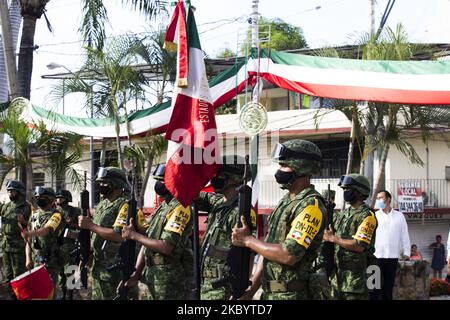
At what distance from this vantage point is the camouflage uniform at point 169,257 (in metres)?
6.64

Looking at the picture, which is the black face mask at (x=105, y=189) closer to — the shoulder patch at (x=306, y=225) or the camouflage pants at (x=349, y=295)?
the camouflage pants at (x=349, y=295)

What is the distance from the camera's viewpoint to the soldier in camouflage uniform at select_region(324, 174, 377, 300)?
25.4 feet

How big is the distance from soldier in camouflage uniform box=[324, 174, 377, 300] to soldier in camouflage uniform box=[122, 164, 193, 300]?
165cm

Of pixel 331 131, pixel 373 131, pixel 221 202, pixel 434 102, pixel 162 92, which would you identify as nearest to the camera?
pixel 221 202

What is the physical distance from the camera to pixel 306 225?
508cm

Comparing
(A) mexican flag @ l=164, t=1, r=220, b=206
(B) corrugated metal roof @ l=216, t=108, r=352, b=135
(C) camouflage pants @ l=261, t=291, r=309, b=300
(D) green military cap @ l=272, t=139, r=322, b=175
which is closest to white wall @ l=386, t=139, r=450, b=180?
(B) corrugated metal roof @ l=216, t=108, r=352, b=135

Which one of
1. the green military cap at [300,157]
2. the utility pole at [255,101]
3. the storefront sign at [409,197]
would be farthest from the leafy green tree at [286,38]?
the green military cap at [300,157]

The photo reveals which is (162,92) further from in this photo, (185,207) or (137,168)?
(185,207)

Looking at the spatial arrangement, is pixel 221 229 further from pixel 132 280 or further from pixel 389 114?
pixel 389 114

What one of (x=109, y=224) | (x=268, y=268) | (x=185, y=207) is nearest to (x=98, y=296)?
(x=109, y=224)

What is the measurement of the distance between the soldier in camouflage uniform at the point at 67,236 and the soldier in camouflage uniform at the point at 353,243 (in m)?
3.60

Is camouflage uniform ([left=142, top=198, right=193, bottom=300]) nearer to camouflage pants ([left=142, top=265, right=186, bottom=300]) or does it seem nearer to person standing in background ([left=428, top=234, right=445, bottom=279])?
camouflage pants ([left=142, top=265, right=186, bottom=300])

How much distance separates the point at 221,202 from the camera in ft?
21.6

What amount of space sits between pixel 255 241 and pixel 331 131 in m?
18.4
